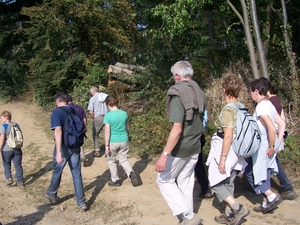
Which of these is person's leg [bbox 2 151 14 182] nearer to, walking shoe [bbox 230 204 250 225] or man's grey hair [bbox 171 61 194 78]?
man's grey hair [bbox 171 61 194 78]

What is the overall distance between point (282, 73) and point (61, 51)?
32.3 feet

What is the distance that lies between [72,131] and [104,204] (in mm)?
1345

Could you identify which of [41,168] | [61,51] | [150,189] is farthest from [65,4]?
[150,189]

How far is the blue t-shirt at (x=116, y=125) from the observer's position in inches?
226

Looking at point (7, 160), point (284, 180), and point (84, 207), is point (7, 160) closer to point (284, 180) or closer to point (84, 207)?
point (84, 207)

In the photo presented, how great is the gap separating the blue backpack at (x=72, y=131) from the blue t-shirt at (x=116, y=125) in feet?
2.66

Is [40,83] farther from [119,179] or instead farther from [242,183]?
[242,183]

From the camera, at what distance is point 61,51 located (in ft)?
47.6

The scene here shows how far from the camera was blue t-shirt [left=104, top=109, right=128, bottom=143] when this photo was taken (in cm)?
573

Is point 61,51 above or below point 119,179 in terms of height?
above

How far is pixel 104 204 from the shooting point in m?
5.24

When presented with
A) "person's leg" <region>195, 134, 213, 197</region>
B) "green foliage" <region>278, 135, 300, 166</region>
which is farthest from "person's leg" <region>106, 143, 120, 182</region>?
"green foliage" <region>278, 135, 300, 166</region>

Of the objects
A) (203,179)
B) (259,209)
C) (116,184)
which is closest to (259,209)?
(259,209)

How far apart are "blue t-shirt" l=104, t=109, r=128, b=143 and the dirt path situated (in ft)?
3.07
